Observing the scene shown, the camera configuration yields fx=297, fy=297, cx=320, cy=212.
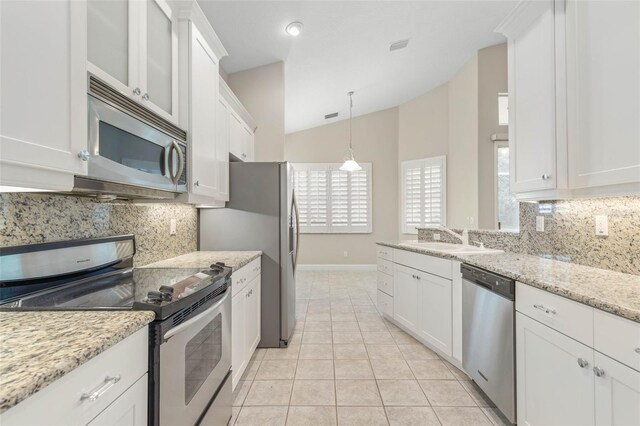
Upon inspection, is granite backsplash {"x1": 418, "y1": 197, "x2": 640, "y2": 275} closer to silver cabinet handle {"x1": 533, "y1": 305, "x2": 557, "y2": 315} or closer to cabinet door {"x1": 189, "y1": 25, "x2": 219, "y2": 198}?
silver cabinet handle {"x1": 533, "y1": 305, "x2": 557, "y2": 315}

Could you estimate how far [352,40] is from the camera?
3500 millimetres

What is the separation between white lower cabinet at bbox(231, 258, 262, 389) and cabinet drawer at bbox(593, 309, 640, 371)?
1.83 metres

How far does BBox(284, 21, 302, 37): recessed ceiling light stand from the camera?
9.71ft

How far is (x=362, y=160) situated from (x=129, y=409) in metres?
6.04

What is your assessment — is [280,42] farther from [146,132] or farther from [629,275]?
[629,275]

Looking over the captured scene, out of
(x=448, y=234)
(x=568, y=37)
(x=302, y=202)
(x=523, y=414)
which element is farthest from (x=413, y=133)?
(x=523, y=414)

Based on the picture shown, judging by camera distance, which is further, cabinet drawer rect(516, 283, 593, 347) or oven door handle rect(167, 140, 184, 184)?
oven door handle rect(167, 140, 184, 184)

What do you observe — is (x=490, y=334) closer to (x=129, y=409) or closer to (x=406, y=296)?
(x=406, y=296)

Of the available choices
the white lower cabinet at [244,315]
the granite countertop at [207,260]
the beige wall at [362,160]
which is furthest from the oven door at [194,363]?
the beige wall at [362,160]

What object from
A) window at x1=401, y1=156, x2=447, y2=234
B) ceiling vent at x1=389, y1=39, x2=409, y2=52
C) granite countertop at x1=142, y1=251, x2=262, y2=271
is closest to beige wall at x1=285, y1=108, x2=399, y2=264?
window at x1=401, y1=156, x2=447, y2=234

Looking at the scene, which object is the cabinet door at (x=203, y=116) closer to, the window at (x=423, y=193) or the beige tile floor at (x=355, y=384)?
the beige tile floor at (x=355, y=384)

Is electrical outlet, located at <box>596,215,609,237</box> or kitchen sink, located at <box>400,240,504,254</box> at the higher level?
electrical outlet, located at <box>596,215,609,237</box>

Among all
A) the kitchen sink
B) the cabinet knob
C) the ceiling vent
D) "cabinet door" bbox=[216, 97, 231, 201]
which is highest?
the ceiling vent

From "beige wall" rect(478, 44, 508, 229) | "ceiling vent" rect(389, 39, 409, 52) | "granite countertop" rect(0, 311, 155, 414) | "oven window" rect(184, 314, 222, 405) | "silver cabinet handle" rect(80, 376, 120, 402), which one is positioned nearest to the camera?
"granite countertop" rect(0, 311, 155, 414)
